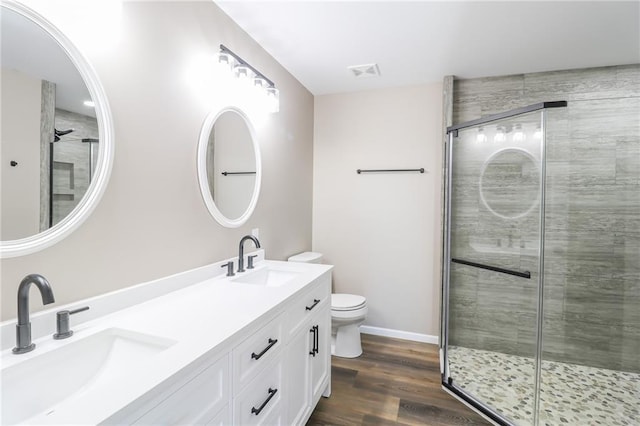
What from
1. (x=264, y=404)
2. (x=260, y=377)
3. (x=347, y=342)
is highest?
(x=260, y=377)

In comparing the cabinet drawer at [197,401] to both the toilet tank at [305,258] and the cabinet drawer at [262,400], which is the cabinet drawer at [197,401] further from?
the toilet tank at [305,258]

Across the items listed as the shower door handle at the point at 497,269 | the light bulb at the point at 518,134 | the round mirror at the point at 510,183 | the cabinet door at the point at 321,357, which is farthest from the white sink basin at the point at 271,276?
the light bulb at the point at 518,134

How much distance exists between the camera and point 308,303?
171cm

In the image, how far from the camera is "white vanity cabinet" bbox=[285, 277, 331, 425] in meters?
1.52

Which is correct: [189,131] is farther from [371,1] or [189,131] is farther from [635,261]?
[635,261]

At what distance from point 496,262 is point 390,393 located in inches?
46.9

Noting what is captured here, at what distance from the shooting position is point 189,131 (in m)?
1.63

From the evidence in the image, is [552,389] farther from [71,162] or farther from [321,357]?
[71,162]

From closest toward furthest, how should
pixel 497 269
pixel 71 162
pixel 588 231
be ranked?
pixel 71 162 < pixel 497 269 < pixel 588 231

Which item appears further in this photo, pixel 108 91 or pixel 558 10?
pixel 558 10

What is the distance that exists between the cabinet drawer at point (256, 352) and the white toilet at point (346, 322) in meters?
1.23

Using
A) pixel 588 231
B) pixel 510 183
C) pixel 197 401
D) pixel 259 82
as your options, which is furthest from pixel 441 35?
pixel 197 401

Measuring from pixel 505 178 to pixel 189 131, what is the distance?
7.07 feet

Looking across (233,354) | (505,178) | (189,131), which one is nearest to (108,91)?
(189,131)
